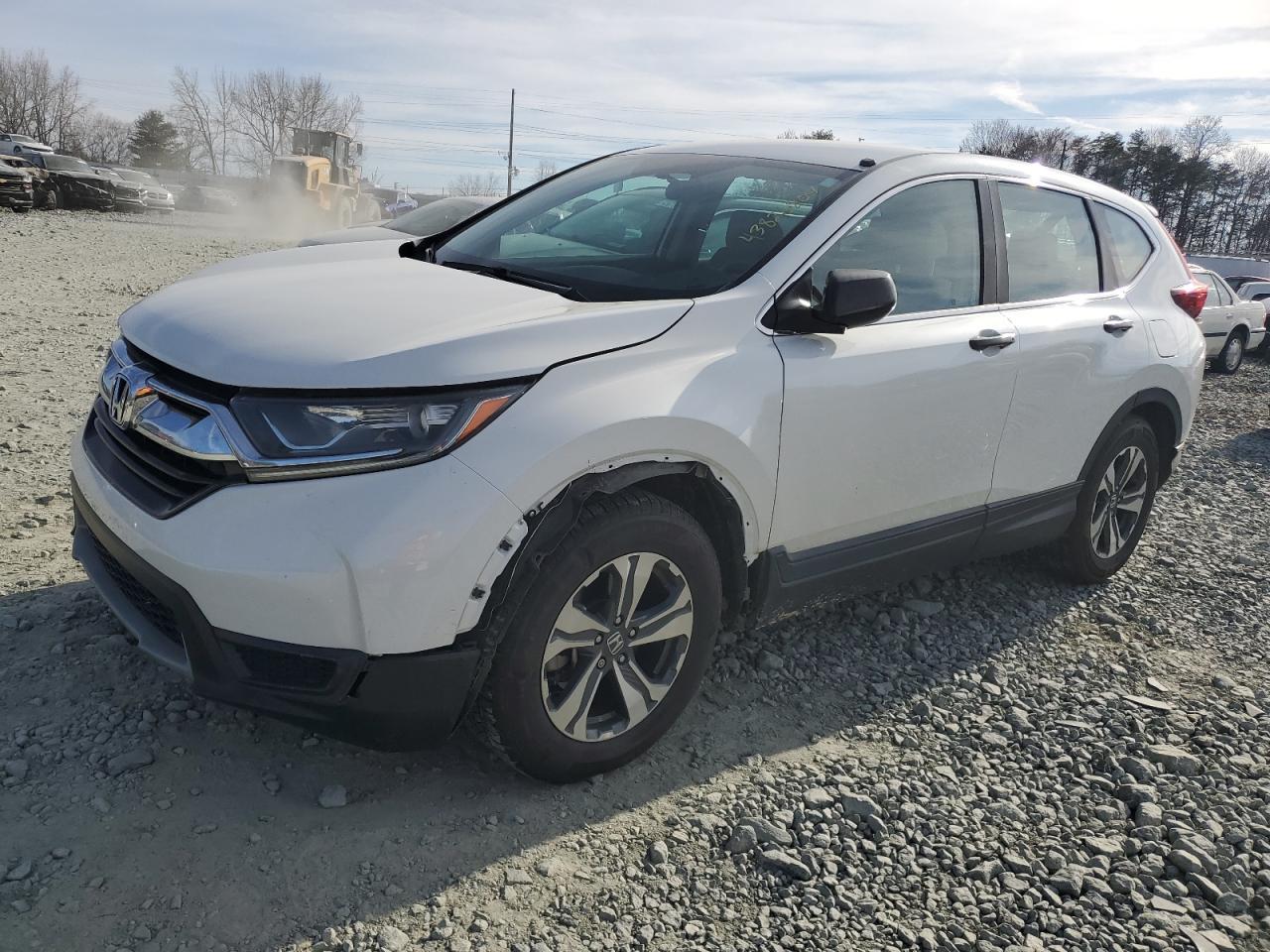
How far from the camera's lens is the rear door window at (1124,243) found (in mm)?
4512

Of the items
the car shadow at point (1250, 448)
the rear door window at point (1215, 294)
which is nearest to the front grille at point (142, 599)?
the car shadow at point (1250, 448)

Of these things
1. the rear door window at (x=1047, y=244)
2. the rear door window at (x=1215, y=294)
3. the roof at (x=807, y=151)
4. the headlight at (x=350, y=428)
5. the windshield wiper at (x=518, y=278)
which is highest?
the roof at (x=807, y=151)

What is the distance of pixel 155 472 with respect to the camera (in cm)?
255

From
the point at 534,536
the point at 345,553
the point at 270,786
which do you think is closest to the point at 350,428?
the point at 345,553

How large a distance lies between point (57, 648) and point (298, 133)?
35802 millimetres

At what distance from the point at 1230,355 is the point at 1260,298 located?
582cm

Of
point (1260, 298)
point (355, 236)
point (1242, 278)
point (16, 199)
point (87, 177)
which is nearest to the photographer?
point (355, 236)

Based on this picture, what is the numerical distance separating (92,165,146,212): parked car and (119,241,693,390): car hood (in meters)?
33.5

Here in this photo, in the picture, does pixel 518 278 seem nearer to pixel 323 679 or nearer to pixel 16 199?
pixel 323 679

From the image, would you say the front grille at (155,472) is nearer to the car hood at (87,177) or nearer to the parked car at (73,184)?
the parked car at (73,184)

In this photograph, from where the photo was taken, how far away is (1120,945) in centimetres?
251

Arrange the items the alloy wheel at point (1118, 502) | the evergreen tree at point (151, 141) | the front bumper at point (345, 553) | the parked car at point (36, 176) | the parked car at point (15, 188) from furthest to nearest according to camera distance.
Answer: the evergreen tree at point (151, 141)
the parked car at point (36, 176)
the parked car at point (15, 188)
the alloy wheel at point (1118, 502)
the front bumper at point (345, 553)

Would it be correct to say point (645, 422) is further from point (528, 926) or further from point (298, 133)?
point (298, 133)

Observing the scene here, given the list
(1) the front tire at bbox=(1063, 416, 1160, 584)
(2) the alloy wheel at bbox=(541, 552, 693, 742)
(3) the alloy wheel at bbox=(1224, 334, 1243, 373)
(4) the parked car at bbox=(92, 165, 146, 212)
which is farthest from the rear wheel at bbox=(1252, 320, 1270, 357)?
(4) the parked car at bbox=(92, 165, 146, 212)
